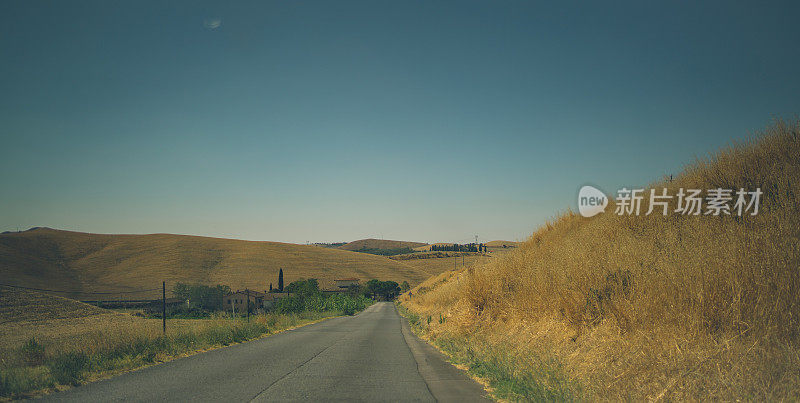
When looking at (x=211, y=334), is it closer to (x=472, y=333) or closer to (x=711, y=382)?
(x=472, y=333)

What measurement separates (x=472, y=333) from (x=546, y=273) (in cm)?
400

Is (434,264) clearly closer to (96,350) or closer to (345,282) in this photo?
(345,282)

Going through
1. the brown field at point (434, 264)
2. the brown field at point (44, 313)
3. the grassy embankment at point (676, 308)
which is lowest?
the brown field at point (434, 264)

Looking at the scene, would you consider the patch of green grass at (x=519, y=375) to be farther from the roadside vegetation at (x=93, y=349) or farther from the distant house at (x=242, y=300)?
the distant house at (x=242, y=300)

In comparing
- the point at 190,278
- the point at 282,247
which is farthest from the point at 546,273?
the point at 282,247

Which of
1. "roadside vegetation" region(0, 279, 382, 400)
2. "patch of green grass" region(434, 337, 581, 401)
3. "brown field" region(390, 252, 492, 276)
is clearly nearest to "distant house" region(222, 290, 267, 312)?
"roadside vegetation" region(0, 279, 382, 400)

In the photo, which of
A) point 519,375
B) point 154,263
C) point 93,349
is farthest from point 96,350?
point 154,263

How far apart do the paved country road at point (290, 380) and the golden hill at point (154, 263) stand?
250 ft

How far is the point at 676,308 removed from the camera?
21.8ft

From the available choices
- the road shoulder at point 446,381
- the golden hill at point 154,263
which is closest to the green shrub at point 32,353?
the road shoulder at point 446,381

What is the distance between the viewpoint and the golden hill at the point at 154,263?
289 feet

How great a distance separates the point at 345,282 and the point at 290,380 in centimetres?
12138

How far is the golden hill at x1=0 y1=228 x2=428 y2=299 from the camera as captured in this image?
88125 mm

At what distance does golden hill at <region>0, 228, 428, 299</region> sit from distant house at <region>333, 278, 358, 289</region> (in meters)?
3.28
